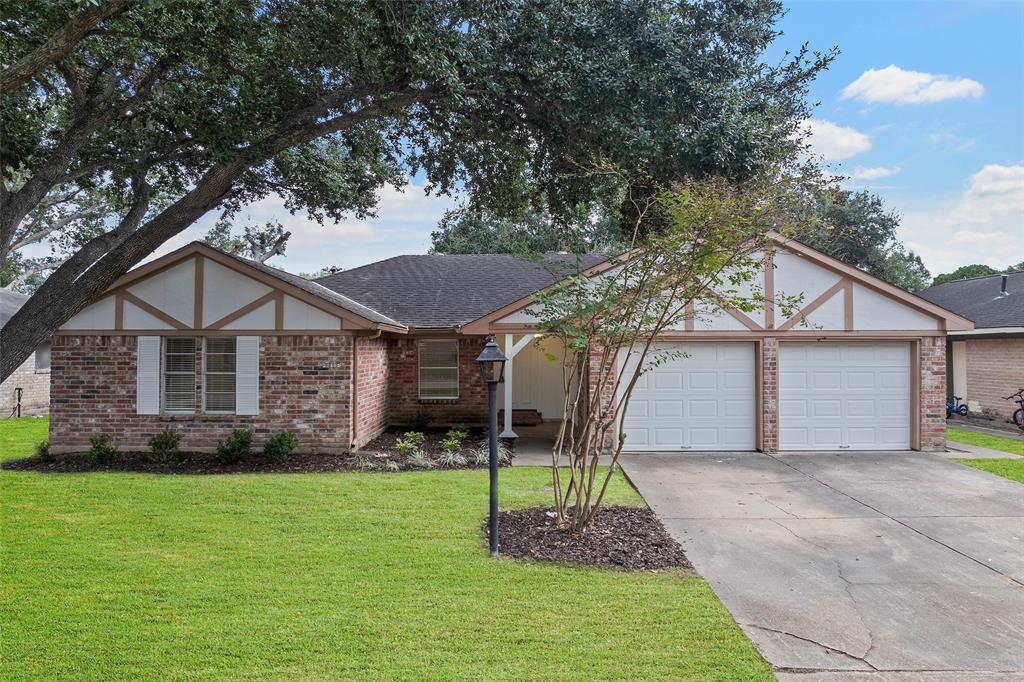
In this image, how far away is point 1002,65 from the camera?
10.3m

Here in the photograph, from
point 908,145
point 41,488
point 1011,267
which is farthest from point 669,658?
point 1011,267

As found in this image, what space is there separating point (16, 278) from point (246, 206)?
3101 cm

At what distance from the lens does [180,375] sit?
1057 cm

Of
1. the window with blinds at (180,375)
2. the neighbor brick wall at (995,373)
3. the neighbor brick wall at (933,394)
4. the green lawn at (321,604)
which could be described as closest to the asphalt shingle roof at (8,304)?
the window with blinds at (180,375)

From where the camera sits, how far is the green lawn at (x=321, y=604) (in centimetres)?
356

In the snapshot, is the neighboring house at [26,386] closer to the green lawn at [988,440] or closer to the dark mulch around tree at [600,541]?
the dark mulch around tree at [600,541]

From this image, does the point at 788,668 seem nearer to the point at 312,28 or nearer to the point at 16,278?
the point at 312,28

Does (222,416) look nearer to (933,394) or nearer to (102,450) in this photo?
(102,450)

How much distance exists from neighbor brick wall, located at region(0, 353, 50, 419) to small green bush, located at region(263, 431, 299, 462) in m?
12.3

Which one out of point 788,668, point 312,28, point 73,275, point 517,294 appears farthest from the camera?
point 517,294

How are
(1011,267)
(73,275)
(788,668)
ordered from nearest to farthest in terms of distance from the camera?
(788,668) → (73,275) → (1011,267)

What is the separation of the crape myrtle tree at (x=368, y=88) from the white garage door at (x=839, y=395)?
14.8 ft

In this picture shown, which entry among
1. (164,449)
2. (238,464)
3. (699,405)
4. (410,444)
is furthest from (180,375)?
(699,405)

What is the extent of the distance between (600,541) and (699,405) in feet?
19.5
